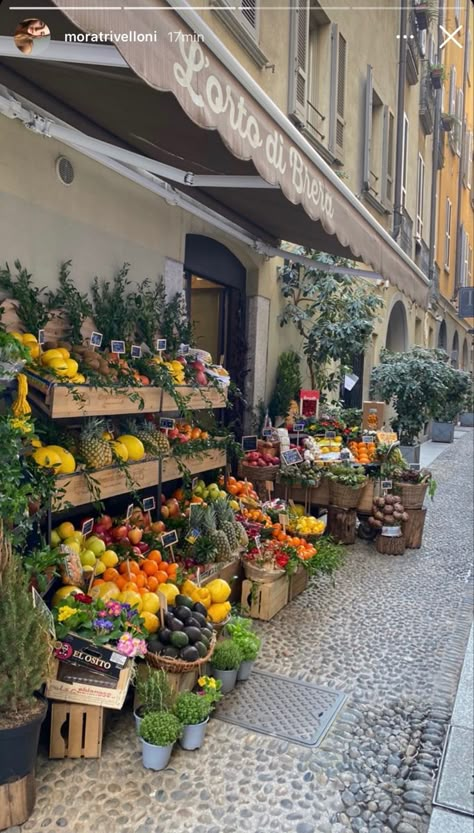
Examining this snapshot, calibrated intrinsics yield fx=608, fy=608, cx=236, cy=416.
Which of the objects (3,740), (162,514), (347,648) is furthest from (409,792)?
(162,514)

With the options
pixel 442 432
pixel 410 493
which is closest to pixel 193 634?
pixel 410 493

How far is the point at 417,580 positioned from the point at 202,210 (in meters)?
4.01

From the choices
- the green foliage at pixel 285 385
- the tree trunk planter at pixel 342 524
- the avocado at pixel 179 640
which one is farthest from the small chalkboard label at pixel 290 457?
the avocado at pixel 179 640

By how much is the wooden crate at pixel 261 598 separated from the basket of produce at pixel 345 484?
1945 millimetres

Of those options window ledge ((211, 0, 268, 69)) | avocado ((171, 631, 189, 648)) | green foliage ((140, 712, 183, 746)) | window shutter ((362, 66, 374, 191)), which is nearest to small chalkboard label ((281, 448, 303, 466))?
avocado ((171, 631, 189, 648))

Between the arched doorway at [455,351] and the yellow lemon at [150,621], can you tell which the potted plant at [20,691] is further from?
the arched doorway at [455,351]

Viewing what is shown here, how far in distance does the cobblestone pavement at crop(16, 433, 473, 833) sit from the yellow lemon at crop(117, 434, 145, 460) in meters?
1.55

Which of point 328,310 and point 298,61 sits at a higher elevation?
point 298,61

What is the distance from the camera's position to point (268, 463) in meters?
6.55

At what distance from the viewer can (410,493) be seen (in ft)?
21.9

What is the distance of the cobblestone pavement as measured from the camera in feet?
8.45

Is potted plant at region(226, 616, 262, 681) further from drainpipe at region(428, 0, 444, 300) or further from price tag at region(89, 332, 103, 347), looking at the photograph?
drainpipe at region(428, 0, 444, 300)

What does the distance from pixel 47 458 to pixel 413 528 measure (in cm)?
458

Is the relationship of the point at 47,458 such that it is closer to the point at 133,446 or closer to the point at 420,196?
the point at 133,446
